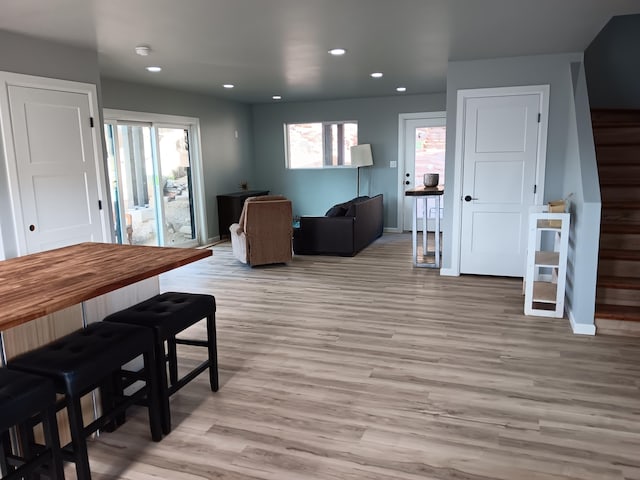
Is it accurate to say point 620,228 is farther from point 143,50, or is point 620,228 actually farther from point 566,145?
point 143,50

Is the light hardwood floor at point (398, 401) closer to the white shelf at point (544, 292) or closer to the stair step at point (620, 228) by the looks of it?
the white shelf at point (544, 292)

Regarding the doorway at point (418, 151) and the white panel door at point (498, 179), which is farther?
the doorway at point (418, 151)

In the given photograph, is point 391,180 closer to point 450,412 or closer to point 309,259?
point 309,259

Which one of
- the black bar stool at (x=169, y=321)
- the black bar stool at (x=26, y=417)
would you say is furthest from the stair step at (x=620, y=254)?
the black bar stool at (x=26, y=417)

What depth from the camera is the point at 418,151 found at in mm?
8422

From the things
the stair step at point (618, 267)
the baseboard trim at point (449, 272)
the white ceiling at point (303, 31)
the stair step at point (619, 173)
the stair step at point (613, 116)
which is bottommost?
the baseboard trim at point (449, 272)

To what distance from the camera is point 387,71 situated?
229 inches

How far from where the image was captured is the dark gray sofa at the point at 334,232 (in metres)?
6.63

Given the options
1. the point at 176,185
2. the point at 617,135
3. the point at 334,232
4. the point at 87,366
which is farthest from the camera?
the point at 176,185

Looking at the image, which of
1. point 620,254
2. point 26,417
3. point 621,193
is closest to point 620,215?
point 621,193

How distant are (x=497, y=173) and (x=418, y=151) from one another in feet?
11.1

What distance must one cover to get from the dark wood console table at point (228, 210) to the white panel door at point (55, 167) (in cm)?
357

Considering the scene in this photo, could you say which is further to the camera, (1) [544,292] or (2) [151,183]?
(2) [151,183]

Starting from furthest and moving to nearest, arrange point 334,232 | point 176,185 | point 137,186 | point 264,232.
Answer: point 176,185 < point 334,232 < point 137,186 < point 264,232
